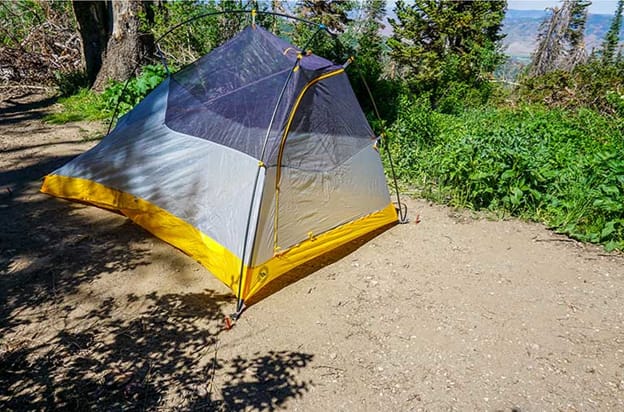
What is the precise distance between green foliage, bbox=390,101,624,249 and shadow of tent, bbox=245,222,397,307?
4.34 feet

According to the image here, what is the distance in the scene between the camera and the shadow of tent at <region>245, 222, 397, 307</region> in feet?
11.8

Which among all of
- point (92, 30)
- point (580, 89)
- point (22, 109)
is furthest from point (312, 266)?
point (580, 89)

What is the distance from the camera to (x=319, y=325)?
3295 millimetres

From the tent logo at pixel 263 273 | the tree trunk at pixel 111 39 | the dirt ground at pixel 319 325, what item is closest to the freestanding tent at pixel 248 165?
the tent logo at pixel 263 273

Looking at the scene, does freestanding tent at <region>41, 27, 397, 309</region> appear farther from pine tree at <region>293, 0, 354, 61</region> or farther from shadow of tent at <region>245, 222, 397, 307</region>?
pine tree at <region>293, 0, 354, 61</region>

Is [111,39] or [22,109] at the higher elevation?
[111,39]

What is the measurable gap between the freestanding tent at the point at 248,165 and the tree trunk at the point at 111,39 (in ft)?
14.6

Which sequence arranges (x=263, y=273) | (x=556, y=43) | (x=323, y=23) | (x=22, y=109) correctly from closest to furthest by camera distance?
(x=263, y=273), (x=22, y=109), (x=323, y=23), (x=556, y=43)

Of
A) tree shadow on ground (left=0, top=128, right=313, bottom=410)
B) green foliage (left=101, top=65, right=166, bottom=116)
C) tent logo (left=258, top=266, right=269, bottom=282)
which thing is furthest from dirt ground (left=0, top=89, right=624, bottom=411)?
green foliage (left=101, top=65, right=166, bottom=116)

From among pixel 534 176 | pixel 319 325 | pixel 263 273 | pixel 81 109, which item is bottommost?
pixel 319 325

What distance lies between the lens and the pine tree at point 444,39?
1375cm

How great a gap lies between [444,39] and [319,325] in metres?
16.4

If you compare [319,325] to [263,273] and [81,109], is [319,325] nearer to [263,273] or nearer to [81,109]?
[263,273]

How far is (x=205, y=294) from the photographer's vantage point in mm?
3516
